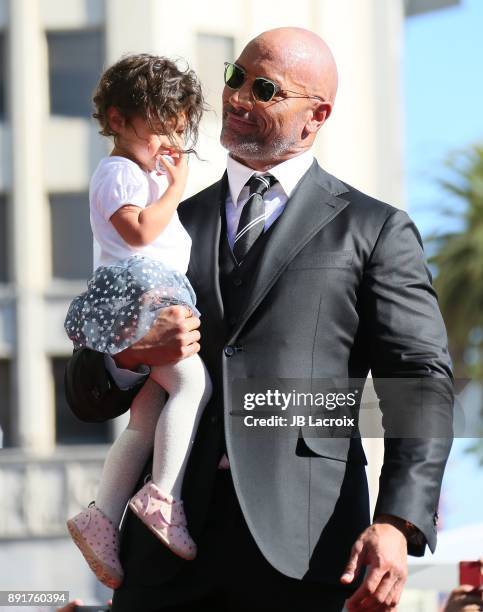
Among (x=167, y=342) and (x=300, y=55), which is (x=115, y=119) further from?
(x=167, y=342)

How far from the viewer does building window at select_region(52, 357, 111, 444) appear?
24828mm

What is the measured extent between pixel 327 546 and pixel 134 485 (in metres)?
0.55

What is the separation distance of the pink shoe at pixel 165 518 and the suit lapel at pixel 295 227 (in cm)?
45

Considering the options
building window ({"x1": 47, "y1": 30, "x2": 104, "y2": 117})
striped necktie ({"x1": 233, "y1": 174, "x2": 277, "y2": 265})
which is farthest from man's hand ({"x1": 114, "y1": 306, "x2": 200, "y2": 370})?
building window ({"x1": 47, "y1": 30, "x2": 104, "y2": 117})

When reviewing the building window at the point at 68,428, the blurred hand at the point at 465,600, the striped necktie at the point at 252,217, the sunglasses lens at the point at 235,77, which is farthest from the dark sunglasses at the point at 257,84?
the building window at the point at 68,428

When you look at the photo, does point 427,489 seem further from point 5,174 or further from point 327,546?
point 5,174

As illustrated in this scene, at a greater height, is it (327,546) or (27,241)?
(327,546)

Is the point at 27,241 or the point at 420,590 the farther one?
the point at 27,241

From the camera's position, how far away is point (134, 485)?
4.02 metres

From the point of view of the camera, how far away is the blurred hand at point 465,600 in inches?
200

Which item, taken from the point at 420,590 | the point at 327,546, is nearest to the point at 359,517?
the point at 327,546

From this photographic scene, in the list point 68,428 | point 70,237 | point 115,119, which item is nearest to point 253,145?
point 115,119

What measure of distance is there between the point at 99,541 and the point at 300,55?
4.73 ft

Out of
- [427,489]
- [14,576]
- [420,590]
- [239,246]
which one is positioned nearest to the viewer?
[427,489]
